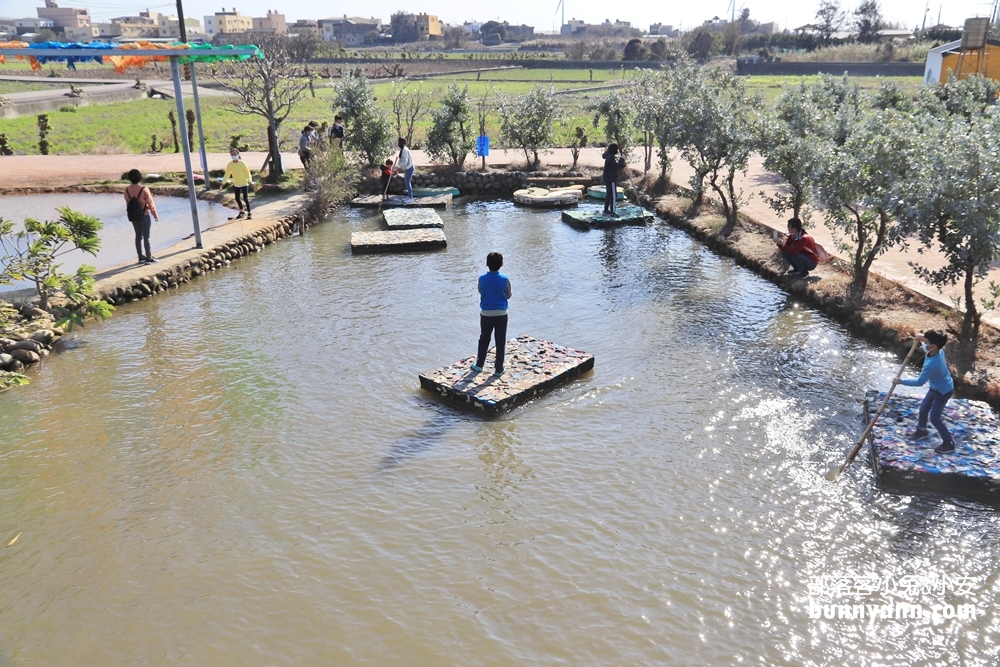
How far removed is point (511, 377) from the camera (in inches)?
351

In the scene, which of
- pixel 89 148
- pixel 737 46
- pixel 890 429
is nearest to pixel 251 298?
pixel 890 429

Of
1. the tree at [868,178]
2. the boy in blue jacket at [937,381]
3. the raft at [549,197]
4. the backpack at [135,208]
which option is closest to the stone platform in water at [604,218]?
Answer: the raft at [549,197]

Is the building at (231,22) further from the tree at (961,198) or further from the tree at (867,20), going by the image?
the tree at (961,198)

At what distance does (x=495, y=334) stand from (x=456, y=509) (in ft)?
8.35

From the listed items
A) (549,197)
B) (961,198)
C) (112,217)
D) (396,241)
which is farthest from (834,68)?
(961,198)

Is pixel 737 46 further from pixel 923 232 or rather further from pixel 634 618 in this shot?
pixel 634 618

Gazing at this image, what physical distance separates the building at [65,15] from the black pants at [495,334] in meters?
164

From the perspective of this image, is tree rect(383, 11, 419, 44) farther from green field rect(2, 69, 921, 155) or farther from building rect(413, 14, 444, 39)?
green field rect(2, 69, 921, 155)

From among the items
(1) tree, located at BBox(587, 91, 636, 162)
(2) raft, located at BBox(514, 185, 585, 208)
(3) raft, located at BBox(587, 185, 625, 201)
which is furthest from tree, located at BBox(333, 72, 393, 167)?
(1) tree, located at BBox(587, 91, 636, 162)

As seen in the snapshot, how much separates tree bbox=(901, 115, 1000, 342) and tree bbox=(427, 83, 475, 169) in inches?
584

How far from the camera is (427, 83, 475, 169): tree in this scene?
2192 centimetres

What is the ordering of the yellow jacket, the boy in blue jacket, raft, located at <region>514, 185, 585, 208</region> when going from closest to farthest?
the boy in blue jacket
the yellow jacket
raft, located at <region>514, 185, 585, 208</region>

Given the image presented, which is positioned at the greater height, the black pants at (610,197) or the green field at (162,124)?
the green field at (162,124)

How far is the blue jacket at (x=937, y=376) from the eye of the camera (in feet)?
22.7
